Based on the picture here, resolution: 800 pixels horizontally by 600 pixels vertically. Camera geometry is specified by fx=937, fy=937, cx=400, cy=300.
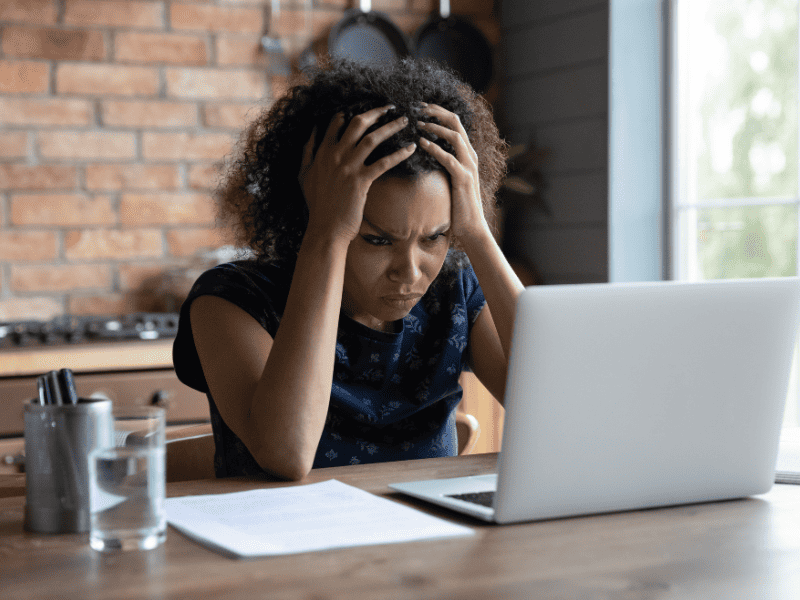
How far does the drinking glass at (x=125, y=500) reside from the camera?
77 cm

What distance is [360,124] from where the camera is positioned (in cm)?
125

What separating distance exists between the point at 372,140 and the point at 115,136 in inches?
67.2

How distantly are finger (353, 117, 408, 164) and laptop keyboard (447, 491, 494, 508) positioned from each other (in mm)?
487

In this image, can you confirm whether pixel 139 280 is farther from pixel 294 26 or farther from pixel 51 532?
pixel 51 532

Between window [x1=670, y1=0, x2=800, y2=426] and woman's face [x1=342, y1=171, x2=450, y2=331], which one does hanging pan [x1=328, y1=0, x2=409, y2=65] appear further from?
woman's face [x1=342, y1=171, x2=450, y2=331]

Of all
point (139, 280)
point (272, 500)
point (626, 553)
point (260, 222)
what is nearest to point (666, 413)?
point (626, 553)

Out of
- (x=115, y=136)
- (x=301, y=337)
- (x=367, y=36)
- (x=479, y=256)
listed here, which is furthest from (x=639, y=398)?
(x=367, y=36)

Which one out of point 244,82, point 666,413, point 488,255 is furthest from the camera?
point 244,82

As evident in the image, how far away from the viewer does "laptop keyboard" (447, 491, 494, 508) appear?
89 cm

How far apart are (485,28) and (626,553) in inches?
104

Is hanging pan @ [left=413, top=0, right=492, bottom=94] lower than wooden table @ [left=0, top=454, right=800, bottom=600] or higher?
higher

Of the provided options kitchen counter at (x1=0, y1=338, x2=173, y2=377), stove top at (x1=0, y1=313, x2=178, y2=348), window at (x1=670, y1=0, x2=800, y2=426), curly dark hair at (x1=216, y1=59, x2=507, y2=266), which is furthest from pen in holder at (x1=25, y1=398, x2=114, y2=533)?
window at (x1=670, y1=0, x2=800, y2=426)

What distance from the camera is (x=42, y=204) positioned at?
2631mm

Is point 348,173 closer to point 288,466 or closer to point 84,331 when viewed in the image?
point 288,466
